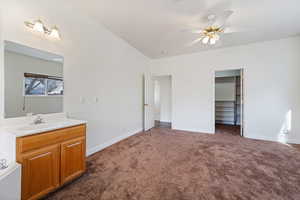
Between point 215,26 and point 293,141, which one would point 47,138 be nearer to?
point 215,26

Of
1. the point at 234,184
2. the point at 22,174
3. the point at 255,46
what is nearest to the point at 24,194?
the point at 22,174

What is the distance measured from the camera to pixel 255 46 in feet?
11.9

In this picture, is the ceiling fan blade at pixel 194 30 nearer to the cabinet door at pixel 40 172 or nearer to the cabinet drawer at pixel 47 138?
the cabinet drawer at pixel 47 138

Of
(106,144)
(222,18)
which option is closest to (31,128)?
(106,144)

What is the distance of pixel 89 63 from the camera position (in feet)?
8.29

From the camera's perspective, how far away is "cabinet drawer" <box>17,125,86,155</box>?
1237 millimetres

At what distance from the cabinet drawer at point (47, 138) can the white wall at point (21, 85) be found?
59 centimetres

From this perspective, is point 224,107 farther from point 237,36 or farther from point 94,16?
point 94,16

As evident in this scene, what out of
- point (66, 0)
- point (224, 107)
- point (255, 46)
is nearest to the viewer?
point (66, 0)

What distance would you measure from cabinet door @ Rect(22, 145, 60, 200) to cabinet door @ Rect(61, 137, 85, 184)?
0.23 feet

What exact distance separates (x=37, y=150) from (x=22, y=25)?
1633 mm

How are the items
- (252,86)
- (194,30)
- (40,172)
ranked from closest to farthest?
1. (40,172)
2. (194,30)
3. (252,86)

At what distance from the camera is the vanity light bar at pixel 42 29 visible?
5.52ft

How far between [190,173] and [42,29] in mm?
3091
